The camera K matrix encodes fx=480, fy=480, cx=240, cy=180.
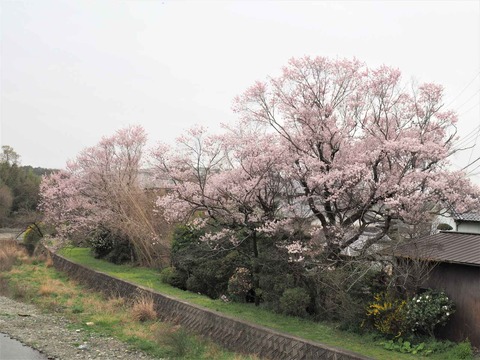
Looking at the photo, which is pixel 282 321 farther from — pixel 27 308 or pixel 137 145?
pixel 137 145

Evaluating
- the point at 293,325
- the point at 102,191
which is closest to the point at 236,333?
the point at 293,325

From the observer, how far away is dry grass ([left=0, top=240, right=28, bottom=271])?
92.6 ft

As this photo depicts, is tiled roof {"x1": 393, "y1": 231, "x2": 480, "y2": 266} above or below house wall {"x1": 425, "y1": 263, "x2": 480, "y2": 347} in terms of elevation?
above

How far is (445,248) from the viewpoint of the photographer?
10664mm

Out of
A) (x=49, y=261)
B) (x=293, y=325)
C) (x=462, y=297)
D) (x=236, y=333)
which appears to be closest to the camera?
(x=462, y=297)

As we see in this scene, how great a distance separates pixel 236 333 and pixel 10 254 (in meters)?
23.7

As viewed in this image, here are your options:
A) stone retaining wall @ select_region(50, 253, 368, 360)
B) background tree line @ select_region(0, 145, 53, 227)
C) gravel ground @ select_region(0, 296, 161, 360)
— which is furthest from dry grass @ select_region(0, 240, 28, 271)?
background tree line @ select_region(0, 145, 53, 227)

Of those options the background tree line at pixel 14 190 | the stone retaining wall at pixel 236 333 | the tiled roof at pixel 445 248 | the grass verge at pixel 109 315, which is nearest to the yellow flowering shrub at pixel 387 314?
the tiled roof at pixel 445 248

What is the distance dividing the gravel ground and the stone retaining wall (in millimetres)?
1866

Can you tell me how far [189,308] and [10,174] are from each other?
52104mm

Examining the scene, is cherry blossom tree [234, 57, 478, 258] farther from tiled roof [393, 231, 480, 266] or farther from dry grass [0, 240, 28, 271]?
dry grass [0, 240, 28, 271]

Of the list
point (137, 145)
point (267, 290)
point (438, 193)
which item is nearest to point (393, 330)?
point (438, 193)

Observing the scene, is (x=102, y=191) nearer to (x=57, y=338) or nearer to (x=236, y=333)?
(x=57, y=338)

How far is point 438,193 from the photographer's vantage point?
1103 cm
